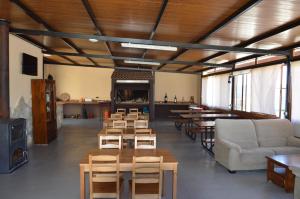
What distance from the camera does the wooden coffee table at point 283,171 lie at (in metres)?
3.93

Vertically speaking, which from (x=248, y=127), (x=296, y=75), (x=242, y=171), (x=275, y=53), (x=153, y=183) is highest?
(x=275, y=53)

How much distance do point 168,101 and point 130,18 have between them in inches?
369

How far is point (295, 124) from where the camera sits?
6238mm

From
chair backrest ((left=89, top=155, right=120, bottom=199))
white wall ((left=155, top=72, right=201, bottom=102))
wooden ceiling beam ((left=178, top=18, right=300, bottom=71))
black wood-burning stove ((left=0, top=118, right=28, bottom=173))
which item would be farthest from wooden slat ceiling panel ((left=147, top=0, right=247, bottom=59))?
white wall ((left=155, top=72, right=201, bottom=102))

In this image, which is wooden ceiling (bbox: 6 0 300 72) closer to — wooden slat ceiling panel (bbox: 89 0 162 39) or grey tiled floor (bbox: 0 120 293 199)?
wooden slat ceiling panel (bbox: 89 0 162 39)

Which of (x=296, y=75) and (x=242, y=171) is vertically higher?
(x=296, y=75)

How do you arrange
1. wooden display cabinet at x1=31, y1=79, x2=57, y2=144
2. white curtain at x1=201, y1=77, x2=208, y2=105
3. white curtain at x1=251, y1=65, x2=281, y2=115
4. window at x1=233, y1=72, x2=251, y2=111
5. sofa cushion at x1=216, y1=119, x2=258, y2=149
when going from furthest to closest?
white curtain at x1=201, y1=77, x2=208, y2=105 → window at x1=233, y1=72, x2=251, y2=111 → white curtain at x1=251, y1=65, x2=281, y2=115 → wooden display cabinet at x1=31, y1=79, x2=57, y2=144 → sofa cushion at x1=216, y1=119, x2=258, y2=149

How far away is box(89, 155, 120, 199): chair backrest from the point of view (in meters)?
2.87

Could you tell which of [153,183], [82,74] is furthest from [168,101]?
[153,183]

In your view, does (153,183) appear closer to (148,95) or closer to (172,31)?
(172,31)

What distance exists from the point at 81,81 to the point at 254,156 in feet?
35.0

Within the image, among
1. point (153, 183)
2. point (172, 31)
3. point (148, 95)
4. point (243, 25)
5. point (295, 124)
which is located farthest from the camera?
point (148, 95)

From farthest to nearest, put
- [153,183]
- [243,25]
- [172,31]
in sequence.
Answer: [172,31], [243,25], [153,183]

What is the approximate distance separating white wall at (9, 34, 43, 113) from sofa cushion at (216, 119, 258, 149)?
5125mm
